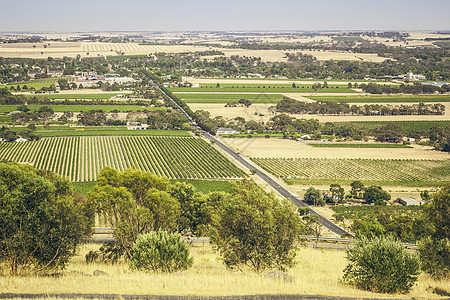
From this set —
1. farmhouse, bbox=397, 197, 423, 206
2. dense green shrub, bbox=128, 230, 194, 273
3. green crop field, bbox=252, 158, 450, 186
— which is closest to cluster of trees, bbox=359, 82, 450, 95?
green crop field, bbox=252, 158, 450, 186

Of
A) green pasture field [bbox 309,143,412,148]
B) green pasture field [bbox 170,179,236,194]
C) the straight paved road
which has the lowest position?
green pasture field [bbox 309,143,412,148]

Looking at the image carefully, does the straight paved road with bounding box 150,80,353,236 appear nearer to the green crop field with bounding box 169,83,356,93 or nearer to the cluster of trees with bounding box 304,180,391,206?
the cluster of trees with bounding box 304,180,391,206

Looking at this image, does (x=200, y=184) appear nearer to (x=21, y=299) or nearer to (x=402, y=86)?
(x=21, y=299)

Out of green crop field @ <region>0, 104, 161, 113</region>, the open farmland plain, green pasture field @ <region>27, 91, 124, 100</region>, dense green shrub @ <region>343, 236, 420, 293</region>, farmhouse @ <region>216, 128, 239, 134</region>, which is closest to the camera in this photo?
Result: dense green shrub @ <region>343, 236, 420, 293</region>

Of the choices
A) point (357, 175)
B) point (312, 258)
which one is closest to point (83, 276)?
point (312, 258)

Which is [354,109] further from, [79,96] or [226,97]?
[79,96]

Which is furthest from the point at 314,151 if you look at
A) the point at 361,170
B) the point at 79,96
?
the point at 79,96
